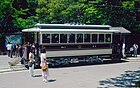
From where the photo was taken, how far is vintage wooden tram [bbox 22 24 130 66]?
25.5 metres

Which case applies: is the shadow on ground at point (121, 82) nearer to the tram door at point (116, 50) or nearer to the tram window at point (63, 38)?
the tram window at point (63, 38)

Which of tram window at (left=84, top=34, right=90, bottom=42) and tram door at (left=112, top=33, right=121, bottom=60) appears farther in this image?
tram door at (left=112, top=33, right=121, bottom=60)

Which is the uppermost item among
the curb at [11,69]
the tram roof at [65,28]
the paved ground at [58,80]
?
the tram roof at [65,28]

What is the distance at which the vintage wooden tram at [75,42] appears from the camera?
83.6ft

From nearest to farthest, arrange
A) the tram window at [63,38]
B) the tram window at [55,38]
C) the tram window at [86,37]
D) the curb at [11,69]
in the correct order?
the curb at [11,69], the tram window at [55,38], the tram window at [63,38], the tram window at [86,37]

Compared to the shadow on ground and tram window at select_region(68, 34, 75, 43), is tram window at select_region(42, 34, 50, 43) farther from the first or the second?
the shadow on ground

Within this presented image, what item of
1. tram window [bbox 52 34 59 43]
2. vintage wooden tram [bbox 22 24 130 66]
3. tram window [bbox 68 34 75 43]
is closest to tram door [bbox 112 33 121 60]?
vintage wooden tram [bbox 22 24 130 66]

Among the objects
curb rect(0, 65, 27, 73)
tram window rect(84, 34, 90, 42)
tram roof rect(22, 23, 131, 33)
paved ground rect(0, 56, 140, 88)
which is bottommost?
curb rect(0, 65, 27, 73)

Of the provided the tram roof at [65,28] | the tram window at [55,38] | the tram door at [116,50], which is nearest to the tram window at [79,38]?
the tram roof at [65,28]

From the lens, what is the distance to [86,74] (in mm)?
21422

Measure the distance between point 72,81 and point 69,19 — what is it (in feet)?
86.2

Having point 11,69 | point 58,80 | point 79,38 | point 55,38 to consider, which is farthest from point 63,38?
point 58,80

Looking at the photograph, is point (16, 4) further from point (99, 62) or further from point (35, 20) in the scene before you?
point (99, 62)

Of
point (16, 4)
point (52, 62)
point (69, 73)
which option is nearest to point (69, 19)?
point (16, 4)
